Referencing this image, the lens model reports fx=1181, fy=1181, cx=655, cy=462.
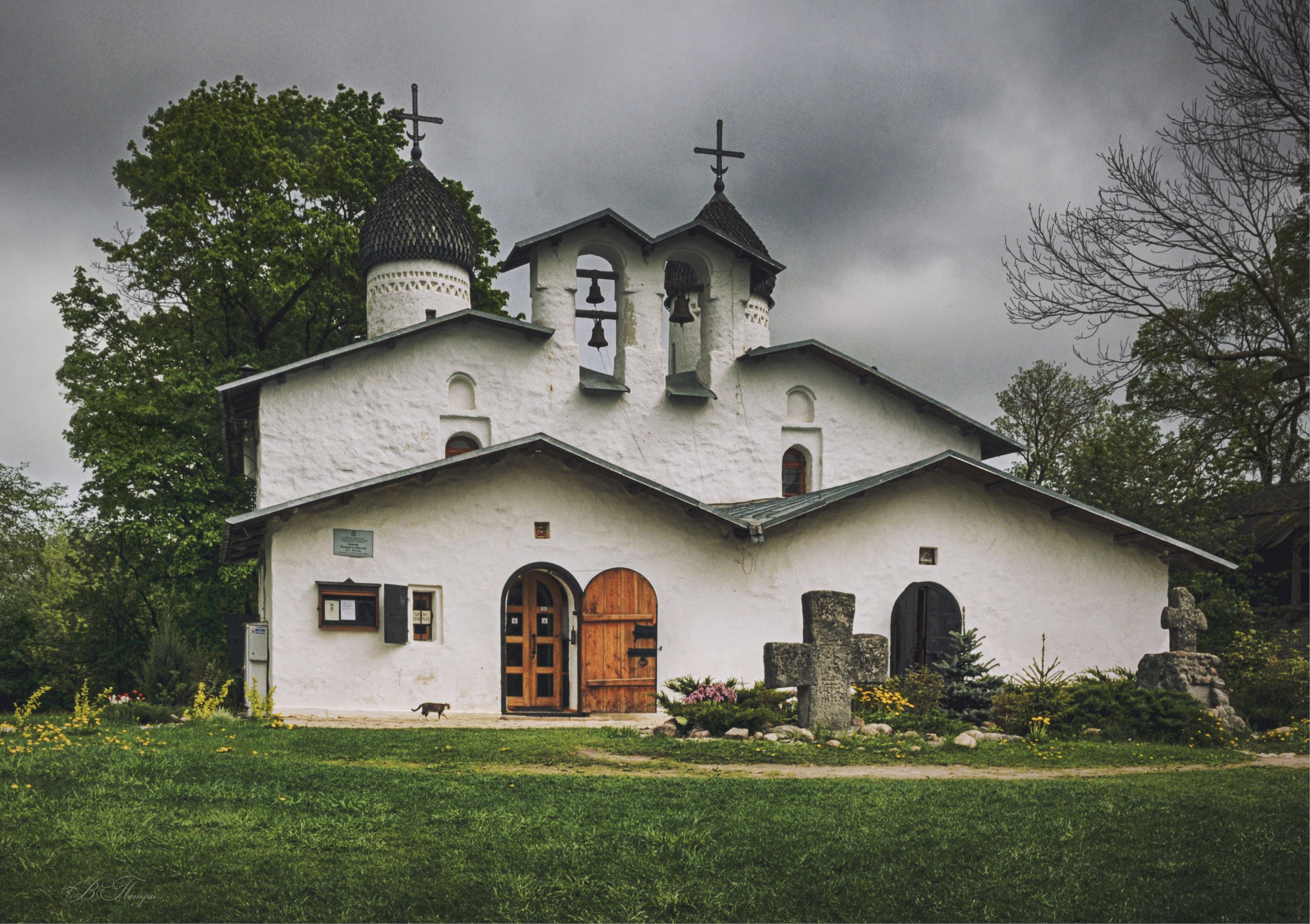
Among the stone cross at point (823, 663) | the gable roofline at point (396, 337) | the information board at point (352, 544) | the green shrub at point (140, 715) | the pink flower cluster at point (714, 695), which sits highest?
the gable roofline at point (396, 337)

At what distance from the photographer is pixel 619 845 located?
7258mm

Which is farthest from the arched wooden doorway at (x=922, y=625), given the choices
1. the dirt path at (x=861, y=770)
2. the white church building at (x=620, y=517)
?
the dirt path at (x=861, y=770)

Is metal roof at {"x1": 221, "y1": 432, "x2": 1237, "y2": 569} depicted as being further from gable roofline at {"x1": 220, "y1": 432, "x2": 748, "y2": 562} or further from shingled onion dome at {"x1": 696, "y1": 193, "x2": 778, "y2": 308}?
shingled onion dome at {"x1": 696, "y1": 193, "x2": 778, "y2": 308}

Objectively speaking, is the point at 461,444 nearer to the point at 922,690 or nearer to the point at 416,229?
the point at 416,229

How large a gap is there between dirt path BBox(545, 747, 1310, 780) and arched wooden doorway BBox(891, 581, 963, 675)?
671 cm

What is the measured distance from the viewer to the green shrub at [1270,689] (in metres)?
15.7

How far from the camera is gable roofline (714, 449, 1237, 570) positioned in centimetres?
1803

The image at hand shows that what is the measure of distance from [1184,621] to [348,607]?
12.3 meters

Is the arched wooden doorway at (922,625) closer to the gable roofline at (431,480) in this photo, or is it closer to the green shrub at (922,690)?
the green shrub at (922,690)

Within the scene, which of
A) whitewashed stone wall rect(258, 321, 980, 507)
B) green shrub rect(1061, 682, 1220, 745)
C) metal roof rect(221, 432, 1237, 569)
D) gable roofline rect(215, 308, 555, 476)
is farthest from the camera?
whitewashed stone wall rect(258, 321, 980, 507)

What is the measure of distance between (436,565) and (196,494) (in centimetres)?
1090

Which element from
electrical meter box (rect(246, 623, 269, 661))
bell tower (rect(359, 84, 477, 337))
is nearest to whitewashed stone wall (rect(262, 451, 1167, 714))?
electrical meter box (rect(246, 623, 269, 661))

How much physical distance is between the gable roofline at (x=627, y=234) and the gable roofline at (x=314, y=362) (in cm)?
126

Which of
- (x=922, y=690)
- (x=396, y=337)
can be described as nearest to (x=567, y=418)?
(x=396, y=337)
